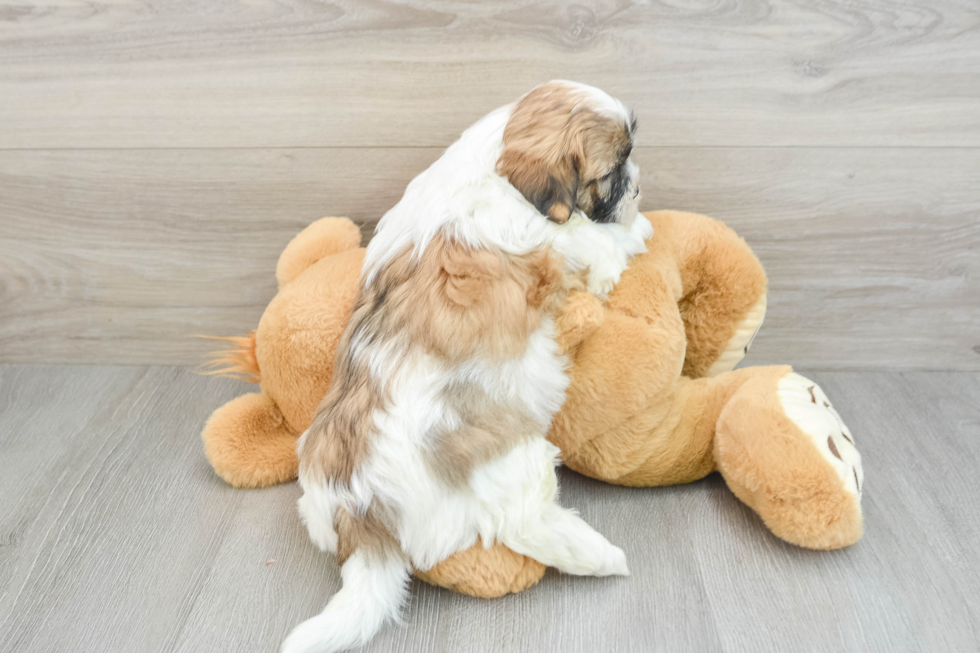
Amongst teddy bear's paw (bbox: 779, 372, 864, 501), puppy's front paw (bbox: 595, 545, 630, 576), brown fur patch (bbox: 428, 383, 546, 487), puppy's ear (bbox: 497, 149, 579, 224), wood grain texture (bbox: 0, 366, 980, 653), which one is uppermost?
puppy's ear (bbox: 497, 149, 579, 224)

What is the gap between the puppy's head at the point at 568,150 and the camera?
3.38 feet

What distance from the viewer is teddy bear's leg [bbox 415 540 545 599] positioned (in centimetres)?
105

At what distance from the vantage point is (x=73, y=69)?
4.72 ft

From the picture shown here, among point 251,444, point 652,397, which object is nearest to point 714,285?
point 652,397

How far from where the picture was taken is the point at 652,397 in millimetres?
1163

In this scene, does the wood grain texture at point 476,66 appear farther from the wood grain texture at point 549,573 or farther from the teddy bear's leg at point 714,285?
the wood grain texture at point 549,573

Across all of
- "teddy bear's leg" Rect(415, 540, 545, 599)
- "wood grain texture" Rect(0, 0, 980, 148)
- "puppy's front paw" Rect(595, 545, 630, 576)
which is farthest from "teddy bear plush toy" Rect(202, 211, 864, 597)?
"wood grain texture" Rect(0, 0, 980, 148)

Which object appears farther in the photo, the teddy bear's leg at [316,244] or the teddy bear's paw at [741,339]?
the teddy bear's leg at [316,244]

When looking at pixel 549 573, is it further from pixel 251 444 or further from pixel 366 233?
pixel 366 233

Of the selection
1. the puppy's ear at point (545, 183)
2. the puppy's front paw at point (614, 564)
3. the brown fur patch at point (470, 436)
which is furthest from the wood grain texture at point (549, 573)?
the puppy's ear at point (545, 183)

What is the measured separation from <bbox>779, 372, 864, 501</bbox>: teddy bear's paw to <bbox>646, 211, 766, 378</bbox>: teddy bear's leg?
13cm

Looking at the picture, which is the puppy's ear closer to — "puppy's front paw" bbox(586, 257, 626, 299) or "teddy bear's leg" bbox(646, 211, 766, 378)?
Result: "puppy's front paw" bbox(586, 257, 626, 299)

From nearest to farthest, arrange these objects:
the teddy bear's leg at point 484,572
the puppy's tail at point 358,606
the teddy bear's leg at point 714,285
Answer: the puppy's tail at point 358,606 → the teddy bear's leg at point 484,572 → the teddy bear's leg at point 714,285

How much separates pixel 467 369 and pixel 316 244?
1.90 feet
